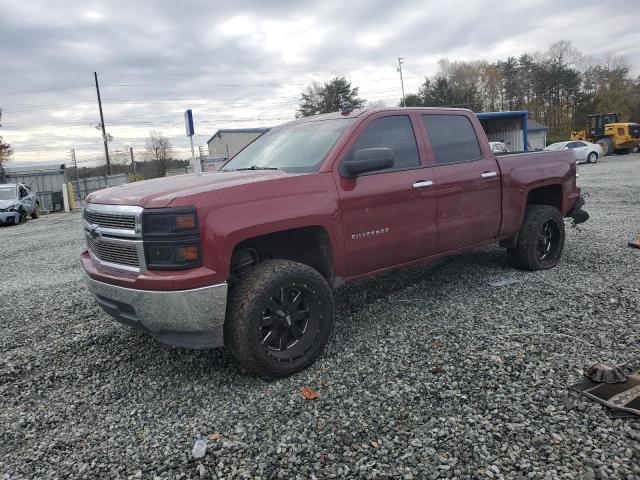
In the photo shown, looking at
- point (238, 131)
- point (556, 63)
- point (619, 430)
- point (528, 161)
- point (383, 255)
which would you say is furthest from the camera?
point (556, 63)

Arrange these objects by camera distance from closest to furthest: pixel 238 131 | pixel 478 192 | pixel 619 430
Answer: pixel 619 430 → pixel 478 192 → pixel 238 131

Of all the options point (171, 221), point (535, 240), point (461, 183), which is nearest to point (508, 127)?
point (535, 240)

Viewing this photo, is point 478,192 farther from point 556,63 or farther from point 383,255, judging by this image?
point 556,63

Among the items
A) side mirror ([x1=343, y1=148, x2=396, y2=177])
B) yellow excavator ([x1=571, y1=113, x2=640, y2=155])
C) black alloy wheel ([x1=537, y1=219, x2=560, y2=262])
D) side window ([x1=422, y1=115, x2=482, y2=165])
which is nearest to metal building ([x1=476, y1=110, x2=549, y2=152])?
yellow excavator ([x1=571, y1=113, x2=640, y2=155])

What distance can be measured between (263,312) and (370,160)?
1375mm

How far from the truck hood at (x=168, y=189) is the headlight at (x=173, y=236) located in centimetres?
8

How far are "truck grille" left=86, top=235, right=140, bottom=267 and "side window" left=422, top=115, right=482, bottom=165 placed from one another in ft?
9.12

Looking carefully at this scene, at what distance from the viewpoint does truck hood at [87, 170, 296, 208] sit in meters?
3.02

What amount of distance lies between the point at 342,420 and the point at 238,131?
48.6 m

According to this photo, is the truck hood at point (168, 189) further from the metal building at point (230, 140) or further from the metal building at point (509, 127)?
the metal building at point (230, 140)

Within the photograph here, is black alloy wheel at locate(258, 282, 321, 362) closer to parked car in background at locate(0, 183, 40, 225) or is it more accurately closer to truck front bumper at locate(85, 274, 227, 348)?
truck front bumper at locate(85, 274, 227, 348)

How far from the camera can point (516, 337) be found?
12.1ft

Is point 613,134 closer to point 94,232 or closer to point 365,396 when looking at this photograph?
point 365,396

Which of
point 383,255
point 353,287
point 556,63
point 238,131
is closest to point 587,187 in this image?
point 353,287
